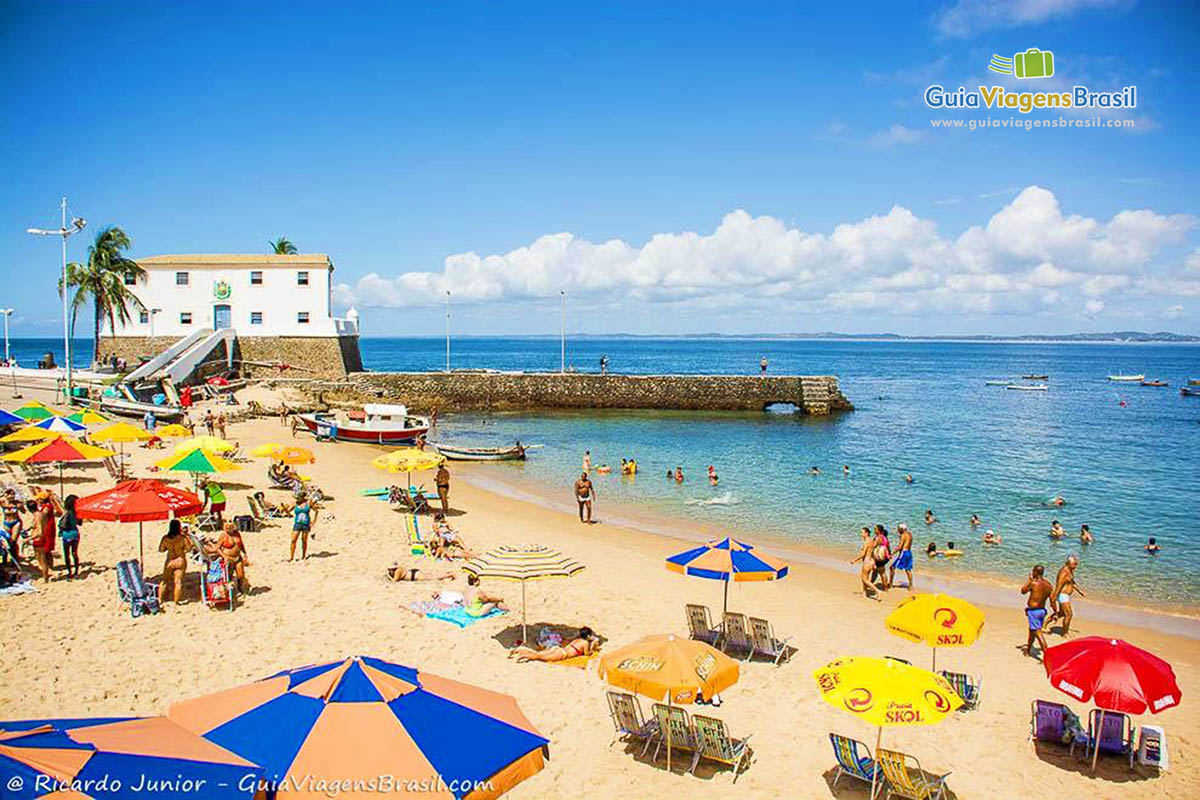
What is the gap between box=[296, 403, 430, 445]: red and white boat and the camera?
36.6m

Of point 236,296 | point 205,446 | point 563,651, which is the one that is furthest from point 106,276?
point 563,651

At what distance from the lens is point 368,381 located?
174 feet

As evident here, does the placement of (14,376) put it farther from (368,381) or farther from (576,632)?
(576,632)

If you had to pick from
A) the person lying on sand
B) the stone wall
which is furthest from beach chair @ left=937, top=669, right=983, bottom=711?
the stone wall

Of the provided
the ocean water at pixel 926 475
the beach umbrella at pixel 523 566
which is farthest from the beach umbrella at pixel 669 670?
the ocean water at pixel 926 475

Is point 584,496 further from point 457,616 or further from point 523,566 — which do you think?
point 523,566

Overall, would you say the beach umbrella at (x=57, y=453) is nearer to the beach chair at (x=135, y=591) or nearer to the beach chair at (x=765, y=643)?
the beach chair at (x=135, y=591)

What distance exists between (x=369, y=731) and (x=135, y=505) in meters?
9.35

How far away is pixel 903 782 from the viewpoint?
28.0 feet

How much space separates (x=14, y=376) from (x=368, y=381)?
18.9 metres

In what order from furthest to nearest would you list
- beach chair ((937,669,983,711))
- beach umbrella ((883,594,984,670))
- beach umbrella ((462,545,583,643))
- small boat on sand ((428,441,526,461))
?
1. small boat on sand ((428,441,526,461))
2. beach umbrella ((462,545,583,643))
3. beach chair ((937,669,983,711))
4. beach umbrella ((883,594,984,670))

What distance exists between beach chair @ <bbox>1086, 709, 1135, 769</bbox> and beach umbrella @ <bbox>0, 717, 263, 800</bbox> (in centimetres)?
937

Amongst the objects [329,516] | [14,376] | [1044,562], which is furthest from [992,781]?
[14,376]

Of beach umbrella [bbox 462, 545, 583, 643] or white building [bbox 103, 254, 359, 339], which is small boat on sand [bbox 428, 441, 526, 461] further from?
beach umbrella [bbox 462, 545, 583, 643]
